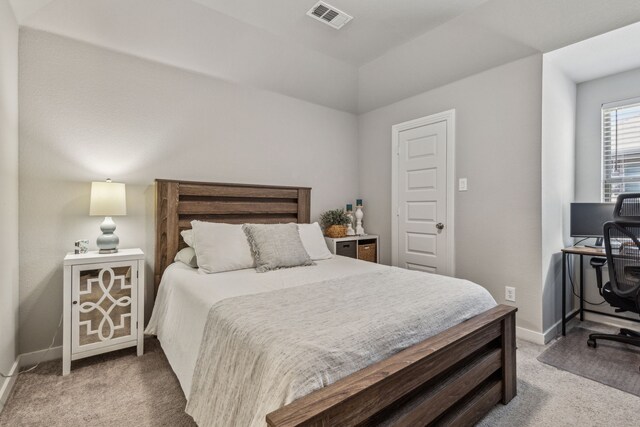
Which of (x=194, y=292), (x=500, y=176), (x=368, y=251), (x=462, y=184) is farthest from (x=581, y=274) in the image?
(x=194, y=292)

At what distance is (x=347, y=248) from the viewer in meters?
3.66

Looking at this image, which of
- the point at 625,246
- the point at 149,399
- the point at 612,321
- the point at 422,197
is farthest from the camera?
the point at 422,197

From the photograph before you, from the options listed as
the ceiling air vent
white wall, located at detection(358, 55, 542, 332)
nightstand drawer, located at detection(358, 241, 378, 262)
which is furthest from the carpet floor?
the ceiling air vent

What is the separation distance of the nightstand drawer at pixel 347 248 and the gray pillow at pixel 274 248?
36.2 inches

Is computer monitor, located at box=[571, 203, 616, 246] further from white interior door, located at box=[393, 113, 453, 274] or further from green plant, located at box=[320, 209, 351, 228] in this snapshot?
green plant, located at box=[320, 209, 351, 228]

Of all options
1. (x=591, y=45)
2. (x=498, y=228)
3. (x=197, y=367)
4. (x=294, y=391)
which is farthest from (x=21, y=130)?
(x=591, y=45)

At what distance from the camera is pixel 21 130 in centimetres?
222

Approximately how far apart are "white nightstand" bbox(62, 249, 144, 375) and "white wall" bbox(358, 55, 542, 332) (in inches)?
115

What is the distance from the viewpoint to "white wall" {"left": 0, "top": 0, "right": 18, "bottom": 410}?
1.85m

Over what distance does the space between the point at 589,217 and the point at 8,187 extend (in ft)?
14.8

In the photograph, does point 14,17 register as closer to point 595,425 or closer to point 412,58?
point 412,58

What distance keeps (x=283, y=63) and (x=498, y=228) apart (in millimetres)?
2627

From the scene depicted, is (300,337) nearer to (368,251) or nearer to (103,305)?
(103,305)

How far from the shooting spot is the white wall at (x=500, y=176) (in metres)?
2.63
